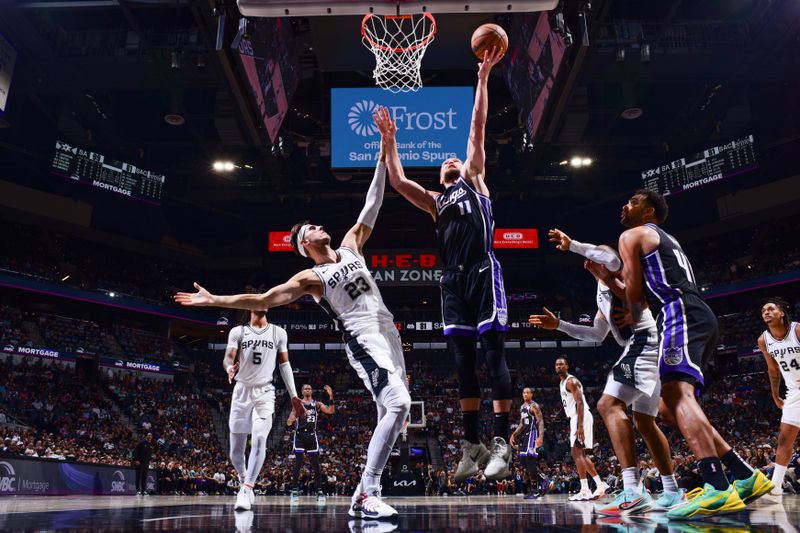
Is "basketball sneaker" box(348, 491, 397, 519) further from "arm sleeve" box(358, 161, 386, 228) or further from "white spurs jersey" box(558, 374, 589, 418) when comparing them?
"white spurs jersey" box(558, 374, 589, 418)

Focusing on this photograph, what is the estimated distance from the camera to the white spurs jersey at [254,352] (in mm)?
7859

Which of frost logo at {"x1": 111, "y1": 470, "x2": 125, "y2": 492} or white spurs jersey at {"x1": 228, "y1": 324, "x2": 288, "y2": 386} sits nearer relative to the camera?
white spurs jersey at {"x1": 228, "y1": 324, "x2": 288, "y2": 386}

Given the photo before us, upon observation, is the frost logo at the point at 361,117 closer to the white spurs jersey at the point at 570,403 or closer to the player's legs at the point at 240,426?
the white spurs jersey at the point at 570,403

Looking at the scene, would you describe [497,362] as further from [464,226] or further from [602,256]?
[602,256]

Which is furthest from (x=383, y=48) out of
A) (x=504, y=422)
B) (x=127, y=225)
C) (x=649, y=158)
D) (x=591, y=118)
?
(x=127, y=225)

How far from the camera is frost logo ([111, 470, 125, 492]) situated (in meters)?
17.1

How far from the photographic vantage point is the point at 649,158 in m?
26.1

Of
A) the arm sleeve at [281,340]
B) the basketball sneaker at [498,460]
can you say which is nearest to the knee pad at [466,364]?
the basketball sneaker at [498,460]

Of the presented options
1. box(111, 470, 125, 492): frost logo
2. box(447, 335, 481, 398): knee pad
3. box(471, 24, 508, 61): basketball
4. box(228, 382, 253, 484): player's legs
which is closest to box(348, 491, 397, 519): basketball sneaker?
box(447, 335, 481, 398): knee pad

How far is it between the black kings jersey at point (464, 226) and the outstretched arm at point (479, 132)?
3.4 inches

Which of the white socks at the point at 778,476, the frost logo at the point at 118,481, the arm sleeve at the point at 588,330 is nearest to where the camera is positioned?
the arm sleeve at the point at 588,330

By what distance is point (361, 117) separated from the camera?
50.6ft

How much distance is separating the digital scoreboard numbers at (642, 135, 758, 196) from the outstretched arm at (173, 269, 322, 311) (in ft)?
73.7

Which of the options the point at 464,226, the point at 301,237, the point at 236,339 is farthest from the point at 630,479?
the point at 236,339
